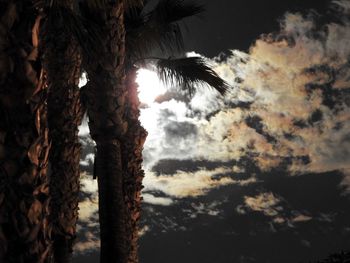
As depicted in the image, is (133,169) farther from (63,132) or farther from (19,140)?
(19,140)

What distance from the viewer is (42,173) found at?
421 cm

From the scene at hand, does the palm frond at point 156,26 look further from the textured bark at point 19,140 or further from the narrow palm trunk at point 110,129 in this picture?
the textured bark at point 19,140

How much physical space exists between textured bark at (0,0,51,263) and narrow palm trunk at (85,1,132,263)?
12.8ft

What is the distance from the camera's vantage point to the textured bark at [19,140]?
3.98 m

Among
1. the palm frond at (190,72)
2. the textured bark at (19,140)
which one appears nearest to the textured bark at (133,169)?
the palm frond at (190,72)

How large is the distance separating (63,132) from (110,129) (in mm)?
1198

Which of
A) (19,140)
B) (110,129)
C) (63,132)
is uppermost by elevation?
(63,132)

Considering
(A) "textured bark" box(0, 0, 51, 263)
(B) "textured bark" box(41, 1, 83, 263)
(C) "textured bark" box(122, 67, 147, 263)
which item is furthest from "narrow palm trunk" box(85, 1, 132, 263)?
(A) "textured bark" box(0, 0, 51, 263)

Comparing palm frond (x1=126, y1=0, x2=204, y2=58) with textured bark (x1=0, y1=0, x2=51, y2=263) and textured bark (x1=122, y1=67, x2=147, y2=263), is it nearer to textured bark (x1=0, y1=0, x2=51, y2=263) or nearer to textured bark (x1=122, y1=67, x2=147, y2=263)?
textured bark (x1=122, y1=67, x2=147, y2=263)

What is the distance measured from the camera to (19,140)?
13.1 ft

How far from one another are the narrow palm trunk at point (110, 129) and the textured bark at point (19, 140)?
3.89m

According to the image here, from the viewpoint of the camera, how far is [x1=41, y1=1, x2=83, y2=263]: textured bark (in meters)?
8.87

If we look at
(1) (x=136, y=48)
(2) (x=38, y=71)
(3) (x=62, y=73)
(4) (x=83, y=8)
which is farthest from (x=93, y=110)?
(2) (x=38, y=71)

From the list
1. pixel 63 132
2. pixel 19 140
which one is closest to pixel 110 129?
pixel 63 132
